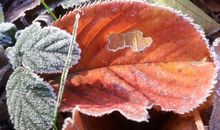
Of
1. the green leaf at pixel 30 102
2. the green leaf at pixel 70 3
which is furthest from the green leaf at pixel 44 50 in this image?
the green leaf at pixel 70 3

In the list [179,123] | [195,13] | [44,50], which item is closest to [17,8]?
[44,50]

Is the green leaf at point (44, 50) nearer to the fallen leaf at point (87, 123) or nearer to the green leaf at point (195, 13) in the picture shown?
the fallen leaf at point (87, 123)

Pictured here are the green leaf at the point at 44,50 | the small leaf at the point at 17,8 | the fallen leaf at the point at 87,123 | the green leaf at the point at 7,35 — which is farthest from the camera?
the small leaf at the point at 17,8

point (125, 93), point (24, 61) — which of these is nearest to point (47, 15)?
point (24, 61)

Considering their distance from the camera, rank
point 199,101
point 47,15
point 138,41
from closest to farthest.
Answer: point 199,101 < point 138,41 < point 47,15

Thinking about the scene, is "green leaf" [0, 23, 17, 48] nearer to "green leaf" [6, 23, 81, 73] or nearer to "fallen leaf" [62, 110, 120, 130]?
"green leaf" [6, 23, 81, 73]

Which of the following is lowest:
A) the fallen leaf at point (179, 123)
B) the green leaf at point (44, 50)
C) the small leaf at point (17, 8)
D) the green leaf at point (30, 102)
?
the fallen leaf at point (179, 123)

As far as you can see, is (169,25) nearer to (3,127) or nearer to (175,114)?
(175,114)

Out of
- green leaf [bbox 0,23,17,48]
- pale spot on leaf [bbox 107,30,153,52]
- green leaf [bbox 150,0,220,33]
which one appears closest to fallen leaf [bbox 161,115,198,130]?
pale spot on leaf [bbox 107,30,153,52]
